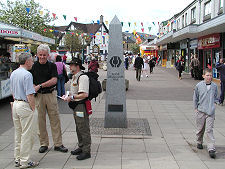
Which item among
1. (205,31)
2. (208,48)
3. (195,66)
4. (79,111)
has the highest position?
(205,31)

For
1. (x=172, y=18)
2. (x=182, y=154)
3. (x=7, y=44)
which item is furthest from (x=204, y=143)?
(x=172, y=18)

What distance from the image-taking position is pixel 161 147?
18.4ft

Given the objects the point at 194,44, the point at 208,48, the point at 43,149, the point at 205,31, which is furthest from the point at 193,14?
the point at 43,149

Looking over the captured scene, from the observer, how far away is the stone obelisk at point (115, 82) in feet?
22.8

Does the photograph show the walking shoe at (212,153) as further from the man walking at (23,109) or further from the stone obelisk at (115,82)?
the man walking at (23,109)

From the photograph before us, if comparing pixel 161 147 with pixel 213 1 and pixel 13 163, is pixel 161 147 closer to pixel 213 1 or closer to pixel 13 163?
pixel 13 163

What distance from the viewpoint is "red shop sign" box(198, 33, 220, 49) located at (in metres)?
17.9

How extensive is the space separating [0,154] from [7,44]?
1081 cm

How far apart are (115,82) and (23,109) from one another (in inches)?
118

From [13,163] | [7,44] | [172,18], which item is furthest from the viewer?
[172,18]

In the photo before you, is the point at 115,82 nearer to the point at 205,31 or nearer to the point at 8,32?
the point at 8,32

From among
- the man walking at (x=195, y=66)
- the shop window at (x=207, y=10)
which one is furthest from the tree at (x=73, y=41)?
the man walking at (x=195, y=66)

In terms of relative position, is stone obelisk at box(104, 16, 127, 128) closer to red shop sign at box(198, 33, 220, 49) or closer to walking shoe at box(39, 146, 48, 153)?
walking shoe at box(39, 146, 48, 153)

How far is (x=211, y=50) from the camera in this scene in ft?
64.5
